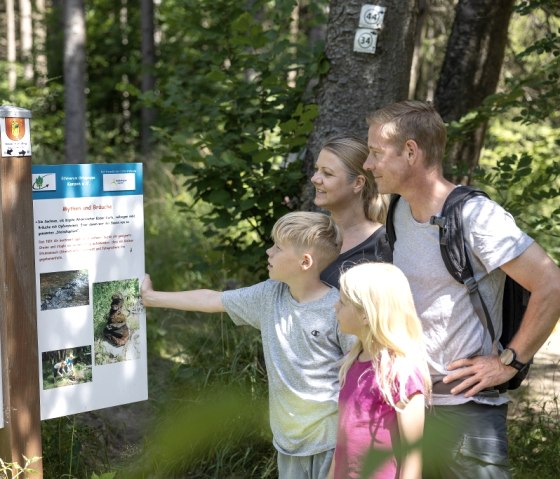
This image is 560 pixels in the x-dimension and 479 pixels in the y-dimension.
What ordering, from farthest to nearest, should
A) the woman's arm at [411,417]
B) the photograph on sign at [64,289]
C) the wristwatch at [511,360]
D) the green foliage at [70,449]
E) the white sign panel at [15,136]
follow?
the green foliage at [70,449] < the photograph on sign at [64,289] < the white sign panel at [15,136] < the wristwatch at [511,360] < the woman's arm at [411,417]

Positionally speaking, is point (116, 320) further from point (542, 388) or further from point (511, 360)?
point (542, 388)

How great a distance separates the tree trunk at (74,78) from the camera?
1181cm

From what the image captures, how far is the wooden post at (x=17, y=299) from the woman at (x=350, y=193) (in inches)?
44.7

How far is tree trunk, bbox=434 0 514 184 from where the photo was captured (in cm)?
591

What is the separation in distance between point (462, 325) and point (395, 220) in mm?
457

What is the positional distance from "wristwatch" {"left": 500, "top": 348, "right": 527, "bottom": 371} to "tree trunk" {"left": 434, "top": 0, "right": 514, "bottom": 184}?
11.4ft

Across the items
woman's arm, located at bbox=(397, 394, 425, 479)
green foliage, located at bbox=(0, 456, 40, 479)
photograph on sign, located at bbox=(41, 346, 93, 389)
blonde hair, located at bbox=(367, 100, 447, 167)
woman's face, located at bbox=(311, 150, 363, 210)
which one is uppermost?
blonde hair, located at bbox=(367, 100, 447, 167)

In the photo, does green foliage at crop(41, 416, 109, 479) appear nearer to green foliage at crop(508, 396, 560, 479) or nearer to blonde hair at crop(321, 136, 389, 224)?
blonde hair at crop(321, 136, 389, 224)

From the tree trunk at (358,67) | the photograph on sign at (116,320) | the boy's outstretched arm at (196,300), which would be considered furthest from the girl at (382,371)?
the tree trunk at (358,67)

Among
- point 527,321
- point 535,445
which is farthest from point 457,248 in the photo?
point 535,445

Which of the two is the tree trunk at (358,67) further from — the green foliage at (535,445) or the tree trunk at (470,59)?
the green foliage at (535,445)

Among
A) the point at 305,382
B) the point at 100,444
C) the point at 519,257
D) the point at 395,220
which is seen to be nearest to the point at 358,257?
the point at 395,220

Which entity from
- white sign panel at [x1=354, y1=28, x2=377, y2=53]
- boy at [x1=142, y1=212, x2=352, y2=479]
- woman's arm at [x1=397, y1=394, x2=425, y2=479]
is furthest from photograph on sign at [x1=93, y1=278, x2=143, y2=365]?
white sign panel at [x1=354, y1=28, x2=377, y2=53]

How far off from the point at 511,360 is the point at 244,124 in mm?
3095
